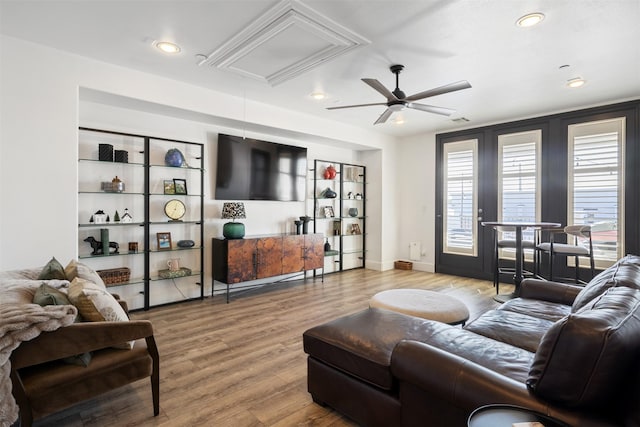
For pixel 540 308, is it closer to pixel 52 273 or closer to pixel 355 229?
pixel 52 273

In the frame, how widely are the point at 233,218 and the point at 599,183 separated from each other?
16.8 feet

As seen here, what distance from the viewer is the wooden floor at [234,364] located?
6.42 ft

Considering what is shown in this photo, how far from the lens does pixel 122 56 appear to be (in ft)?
10.4

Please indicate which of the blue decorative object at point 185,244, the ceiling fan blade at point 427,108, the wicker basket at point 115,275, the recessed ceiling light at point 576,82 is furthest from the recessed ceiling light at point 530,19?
the wicker basket at point 115,275

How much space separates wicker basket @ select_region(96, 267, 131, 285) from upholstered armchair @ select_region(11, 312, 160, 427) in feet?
6.45

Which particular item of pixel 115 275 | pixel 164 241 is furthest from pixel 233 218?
pixel 115 275

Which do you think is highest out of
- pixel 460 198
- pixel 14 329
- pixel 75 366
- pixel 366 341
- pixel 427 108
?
pixel 427 108

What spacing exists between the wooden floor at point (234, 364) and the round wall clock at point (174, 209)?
3.66 ft

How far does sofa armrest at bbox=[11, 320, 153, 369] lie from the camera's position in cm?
157

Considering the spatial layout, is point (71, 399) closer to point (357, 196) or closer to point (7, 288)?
point (7, 288)

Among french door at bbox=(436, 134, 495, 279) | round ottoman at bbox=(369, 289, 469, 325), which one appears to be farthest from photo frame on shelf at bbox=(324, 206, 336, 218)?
round ottoman at bbox=(369, 289, 469, 325)

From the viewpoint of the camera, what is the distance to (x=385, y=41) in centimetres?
288

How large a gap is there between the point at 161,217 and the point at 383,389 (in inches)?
137

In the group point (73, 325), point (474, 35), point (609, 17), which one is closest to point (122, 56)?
point (73, 325)
